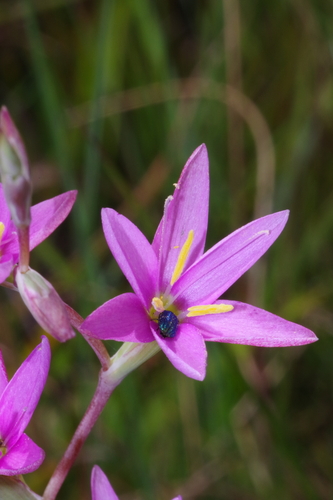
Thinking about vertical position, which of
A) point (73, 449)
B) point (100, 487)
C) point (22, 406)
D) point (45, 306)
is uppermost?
point (45, 306)

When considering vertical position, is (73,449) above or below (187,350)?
below

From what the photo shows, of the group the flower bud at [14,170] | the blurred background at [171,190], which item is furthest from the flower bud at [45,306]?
the blurred background at [171,190]

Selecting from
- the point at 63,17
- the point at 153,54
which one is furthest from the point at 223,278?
the point at 63,17

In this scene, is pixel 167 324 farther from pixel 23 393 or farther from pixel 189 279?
pixel 23 393

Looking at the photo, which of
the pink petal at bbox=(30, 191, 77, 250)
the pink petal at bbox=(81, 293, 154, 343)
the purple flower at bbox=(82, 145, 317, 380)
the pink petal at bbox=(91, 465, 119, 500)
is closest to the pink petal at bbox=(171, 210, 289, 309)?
the purple flower at bbox=(82, 145, 317, 380)

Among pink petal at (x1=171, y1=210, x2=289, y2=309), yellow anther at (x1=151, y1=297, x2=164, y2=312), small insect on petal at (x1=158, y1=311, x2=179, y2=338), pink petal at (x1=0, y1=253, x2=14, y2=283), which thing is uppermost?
pink petal at (x1=0, y1=253, x2=14, y2=283)

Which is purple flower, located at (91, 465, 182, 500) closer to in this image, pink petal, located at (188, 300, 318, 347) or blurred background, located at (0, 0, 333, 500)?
pink petal, located at (188, 300, 318, 347)

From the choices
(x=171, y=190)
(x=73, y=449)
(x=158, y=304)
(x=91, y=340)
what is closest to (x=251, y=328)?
(x=158, y=304)
